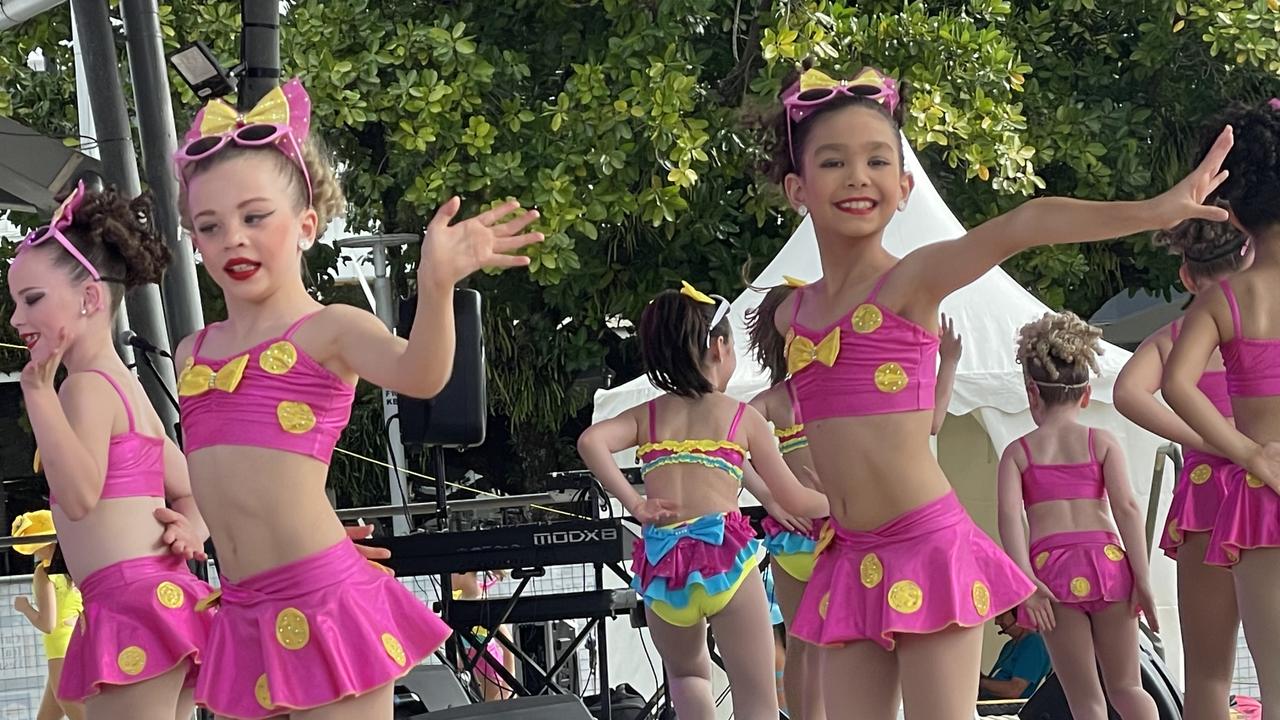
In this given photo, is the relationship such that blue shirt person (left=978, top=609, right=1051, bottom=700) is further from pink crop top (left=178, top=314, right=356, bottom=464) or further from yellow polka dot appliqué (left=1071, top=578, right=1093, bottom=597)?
pink crop top (left=178, top=314, right=356, bottom=464)

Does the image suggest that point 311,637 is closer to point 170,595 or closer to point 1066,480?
point 170,595

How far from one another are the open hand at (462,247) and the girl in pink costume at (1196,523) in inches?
86.1

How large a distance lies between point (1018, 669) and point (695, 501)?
8.34ft

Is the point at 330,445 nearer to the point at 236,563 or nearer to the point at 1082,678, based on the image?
the point at 236,563

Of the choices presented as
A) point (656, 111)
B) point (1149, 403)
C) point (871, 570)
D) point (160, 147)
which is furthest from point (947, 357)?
Answer: point (656, 111)

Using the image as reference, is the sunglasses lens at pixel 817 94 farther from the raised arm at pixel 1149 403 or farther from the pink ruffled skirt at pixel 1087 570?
the pink ruffled skirt at pixel 1087 570

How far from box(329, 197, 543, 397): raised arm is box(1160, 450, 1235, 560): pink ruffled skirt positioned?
228 cm

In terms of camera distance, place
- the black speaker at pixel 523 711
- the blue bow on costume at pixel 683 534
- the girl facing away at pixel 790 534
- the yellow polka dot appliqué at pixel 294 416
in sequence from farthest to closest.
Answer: the girl facing away at pixel 790 534 < the blue bow on costume at pixel 683 534 < the black speaker at pixel 523 711 < the yellow polka dot appliqué at pixel 294 416

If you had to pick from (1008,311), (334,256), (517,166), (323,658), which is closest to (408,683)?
(323,658)

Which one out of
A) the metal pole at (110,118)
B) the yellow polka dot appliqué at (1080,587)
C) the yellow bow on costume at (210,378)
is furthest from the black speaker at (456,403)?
the metal pole at (110,118)

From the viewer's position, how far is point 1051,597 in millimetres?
5188

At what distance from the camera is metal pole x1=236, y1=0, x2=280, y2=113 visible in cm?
636

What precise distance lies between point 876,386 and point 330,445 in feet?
4.05

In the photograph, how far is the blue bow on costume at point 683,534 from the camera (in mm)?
5484
